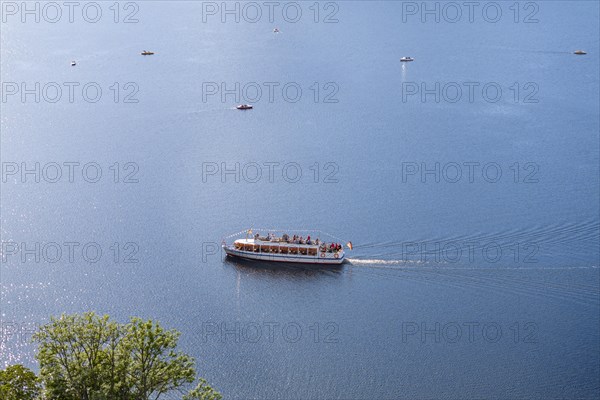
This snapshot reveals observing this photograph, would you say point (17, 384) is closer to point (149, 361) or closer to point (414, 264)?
point (149, 361)

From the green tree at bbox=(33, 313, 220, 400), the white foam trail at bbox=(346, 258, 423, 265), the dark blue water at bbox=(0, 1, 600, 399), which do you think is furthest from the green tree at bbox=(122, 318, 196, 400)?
the white foam trail at bbox=(346, 258, 423, 265)

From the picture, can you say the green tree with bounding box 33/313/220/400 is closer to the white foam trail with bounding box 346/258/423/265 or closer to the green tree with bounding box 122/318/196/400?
the green tree with bounding box 122/318/196/400

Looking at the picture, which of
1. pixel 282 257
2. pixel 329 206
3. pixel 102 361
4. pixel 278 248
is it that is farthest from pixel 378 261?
pixel 102 361

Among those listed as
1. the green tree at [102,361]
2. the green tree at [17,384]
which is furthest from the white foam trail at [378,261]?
the green tree at [17,384]

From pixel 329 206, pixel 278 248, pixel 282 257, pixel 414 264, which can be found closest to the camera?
pixel 414 264

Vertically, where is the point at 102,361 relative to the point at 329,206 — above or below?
below
